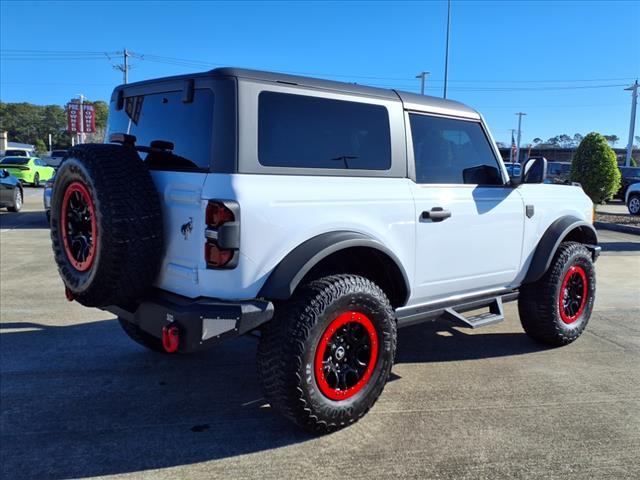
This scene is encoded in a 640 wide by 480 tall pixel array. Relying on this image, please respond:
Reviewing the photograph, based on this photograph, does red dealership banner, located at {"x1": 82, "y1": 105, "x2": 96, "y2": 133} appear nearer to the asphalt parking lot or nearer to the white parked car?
the white parked car

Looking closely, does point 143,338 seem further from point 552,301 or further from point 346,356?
point 552,301

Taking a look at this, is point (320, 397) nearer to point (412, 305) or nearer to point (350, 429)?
point (350, 429)

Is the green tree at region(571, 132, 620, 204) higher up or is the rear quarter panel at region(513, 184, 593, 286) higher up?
→ the green tree at region(571, 132, 620, 204)

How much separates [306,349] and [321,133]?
50.8 inches

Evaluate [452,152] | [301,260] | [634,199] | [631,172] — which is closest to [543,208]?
[452,152]

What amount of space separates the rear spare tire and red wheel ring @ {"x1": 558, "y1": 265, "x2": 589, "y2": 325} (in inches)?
143

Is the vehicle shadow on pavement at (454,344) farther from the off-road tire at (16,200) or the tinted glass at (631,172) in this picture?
the tinted glass at (631,172)

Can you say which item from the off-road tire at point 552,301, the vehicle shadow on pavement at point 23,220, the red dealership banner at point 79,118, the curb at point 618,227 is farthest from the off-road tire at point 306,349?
the red dealership banner at point 79,118

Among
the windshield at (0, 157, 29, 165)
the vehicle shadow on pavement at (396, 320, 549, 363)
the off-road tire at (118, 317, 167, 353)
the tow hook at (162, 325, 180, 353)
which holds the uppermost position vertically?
the windshield at (0, 157, 29, 165)

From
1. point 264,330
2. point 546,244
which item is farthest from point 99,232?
point 546,244

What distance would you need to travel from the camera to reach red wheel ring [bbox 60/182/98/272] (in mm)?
3027

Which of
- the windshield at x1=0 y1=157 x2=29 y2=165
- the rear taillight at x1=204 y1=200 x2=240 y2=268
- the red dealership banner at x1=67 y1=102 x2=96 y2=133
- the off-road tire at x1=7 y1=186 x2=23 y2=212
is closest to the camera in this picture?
the rear taillight at x1=204 y1=200 x2=240 y2=268

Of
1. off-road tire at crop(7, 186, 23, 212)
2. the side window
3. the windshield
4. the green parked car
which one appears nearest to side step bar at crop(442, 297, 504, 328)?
the side window

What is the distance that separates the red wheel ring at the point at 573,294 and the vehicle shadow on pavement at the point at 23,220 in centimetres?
1178
